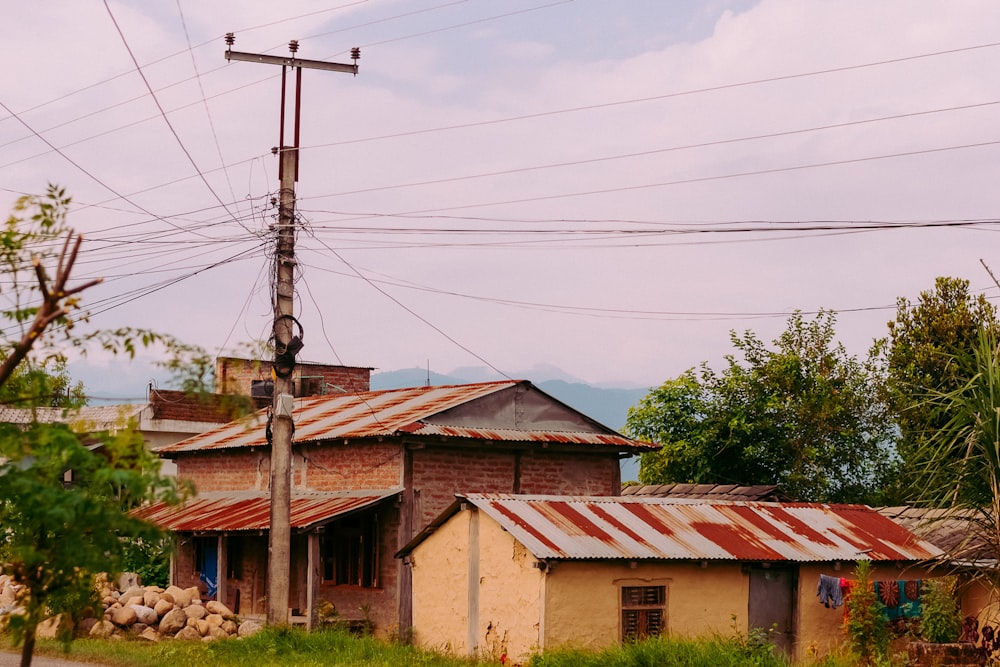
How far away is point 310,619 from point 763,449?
2238 centimetres

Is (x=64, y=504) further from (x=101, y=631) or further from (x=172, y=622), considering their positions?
(x=172, y=622)

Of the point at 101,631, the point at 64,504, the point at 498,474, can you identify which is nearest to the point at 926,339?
the point at 498,474

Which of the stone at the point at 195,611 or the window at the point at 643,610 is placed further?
the stone at the point at 195,611

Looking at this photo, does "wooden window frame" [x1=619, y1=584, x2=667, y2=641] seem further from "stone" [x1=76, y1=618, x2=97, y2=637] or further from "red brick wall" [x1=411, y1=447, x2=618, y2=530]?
"stone" [x1=76, y1=618, x2=97, y2=637]

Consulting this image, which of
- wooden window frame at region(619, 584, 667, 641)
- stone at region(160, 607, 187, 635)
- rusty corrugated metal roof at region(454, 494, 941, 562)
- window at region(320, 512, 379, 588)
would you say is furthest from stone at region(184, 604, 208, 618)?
wooden window frame at region(619, 584, 667, 641)

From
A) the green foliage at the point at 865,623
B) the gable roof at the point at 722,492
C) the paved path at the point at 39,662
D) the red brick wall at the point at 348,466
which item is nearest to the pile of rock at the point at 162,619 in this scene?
the paved path at the point at 39,662

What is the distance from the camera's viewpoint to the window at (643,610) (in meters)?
20.0

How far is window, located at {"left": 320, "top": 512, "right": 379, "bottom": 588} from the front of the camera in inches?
1058

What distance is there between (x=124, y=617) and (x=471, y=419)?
8.29 m

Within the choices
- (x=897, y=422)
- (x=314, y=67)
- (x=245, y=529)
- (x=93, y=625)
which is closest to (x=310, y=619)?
(x=245, y=529)

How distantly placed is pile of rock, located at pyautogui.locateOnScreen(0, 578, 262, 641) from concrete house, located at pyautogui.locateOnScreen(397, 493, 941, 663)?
509 cm

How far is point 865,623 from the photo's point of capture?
2077cm

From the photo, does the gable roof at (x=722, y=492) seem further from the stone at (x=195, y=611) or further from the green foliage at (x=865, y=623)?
the stone at (x=195, y=611)

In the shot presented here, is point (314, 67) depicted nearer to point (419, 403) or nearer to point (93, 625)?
point (419, 403)
